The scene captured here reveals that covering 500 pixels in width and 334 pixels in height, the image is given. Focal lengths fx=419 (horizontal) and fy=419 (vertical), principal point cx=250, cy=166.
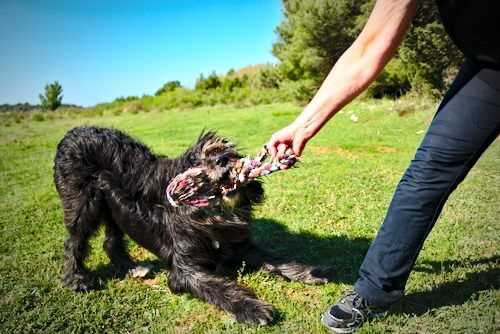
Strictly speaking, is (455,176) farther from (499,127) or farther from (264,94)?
(264,94)

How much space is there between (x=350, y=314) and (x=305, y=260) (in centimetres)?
121

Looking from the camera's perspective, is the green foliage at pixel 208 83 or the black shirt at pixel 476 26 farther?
the green foliage at pixel 208 83

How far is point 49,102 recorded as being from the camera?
37594 mm

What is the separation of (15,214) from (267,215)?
340 cm

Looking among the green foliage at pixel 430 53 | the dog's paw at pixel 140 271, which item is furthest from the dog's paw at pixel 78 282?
the green foliage at pixel 430 53

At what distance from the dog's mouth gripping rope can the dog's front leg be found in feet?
1.91

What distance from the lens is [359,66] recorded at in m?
2.19

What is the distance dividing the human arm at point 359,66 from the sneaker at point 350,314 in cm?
102

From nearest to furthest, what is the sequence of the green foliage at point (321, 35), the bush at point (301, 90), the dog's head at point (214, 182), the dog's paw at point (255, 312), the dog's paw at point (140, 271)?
the dog's head at point (214, 182)
the dog's paw at point (255, 312)
the dog's paw at point (140, 271)
the green foliage at point (321, 35)
the bush at point (301, 90)

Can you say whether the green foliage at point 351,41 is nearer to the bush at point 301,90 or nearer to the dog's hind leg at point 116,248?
the bush at point 301,90

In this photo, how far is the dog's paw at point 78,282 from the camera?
3488mm

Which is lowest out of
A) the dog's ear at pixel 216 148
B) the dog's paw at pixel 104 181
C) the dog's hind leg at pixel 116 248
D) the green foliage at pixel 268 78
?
the dog's hind leg at pixel 116 248

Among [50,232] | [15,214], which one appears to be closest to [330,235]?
[50,232]

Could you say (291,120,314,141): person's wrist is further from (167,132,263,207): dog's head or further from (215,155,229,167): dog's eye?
(215,155,229,167): dog's eye
